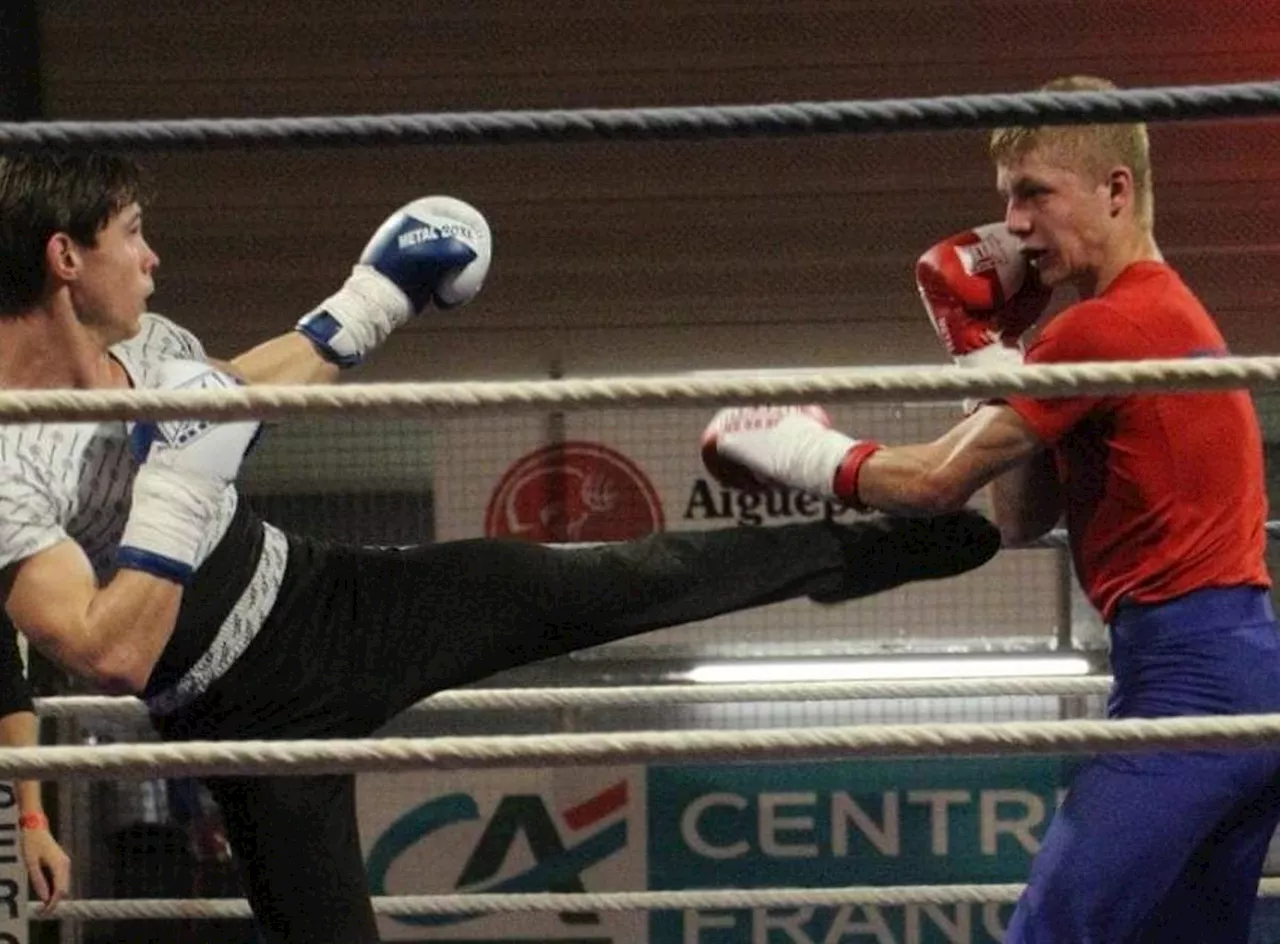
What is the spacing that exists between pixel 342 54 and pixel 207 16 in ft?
1.11

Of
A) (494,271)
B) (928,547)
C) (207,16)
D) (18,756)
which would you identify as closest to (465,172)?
(494,271)

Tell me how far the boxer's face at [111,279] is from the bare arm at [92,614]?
24 centimetres

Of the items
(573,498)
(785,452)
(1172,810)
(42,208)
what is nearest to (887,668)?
(573,498)

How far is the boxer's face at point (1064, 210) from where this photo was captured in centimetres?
173

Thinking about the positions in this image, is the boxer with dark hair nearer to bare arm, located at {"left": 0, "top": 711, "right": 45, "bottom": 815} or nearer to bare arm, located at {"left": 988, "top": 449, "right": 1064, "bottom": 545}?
bare arm, located at {"left": 988, "top": 449, "right": 1064, "bottom": 545}

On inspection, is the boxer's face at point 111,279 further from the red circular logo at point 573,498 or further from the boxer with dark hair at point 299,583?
the red circular logo at point 573,498

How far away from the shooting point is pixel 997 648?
429 centimetres

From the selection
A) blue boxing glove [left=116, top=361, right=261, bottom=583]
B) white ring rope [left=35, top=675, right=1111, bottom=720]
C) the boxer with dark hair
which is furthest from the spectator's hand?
blue boxing glove [left=116, top=361, right=261, bottom=583]

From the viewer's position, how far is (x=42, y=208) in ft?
5.73

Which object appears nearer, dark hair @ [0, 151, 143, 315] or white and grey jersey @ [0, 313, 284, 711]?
white and grey jersey @ [0, 313, 284, 711]

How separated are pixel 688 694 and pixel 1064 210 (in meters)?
0.87

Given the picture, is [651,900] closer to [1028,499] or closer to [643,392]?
[1028,499]

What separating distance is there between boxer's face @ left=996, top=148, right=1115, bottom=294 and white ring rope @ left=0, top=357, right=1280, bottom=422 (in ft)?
1.47

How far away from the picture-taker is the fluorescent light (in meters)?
4.21
